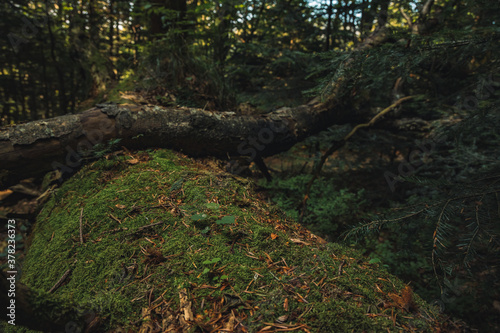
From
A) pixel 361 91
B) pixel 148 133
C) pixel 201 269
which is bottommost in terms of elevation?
pixel 201 269

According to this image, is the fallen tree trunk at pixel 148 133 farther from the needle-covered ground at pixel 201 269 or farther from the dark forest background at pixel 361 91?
the dark forest background at pixel 361 91

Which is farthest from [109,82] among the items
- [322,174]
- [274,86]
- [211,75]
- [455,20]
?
[455,20]

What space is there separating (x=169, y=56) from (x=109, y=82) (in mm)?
1747

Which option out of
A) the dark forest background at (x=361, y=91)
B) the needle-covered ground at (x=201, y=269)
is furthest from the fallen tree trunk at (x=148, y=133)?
the dark forest background at (x=361, y=91)

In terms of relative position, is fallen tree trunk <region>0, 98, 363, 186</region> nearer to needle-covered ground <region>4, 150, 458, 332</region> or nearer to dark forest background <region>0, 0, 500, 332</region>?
needle-covered ground <region>4, 150, 458, 332</region>

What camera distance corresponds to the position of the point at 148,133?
3.25 metres

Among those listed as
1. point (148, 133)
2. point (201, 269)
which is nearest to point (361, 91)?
point (148, 133)

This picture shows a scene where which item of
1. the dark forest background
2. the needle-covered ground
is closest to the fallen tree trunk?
the needle-covered ground

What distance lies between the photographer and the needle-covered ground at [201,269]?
1.27 meters

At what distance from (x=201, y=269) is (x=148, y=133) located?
2.31 m

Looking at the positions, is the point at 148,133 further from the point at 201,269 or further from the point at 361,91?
the point at 361,91

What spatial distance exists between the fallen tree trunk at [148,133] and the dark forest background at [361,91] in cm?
86

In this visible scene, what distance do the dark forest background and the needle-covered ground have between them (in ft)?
2.60

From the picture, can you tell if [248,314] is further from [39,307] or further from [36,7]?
[36,7]
